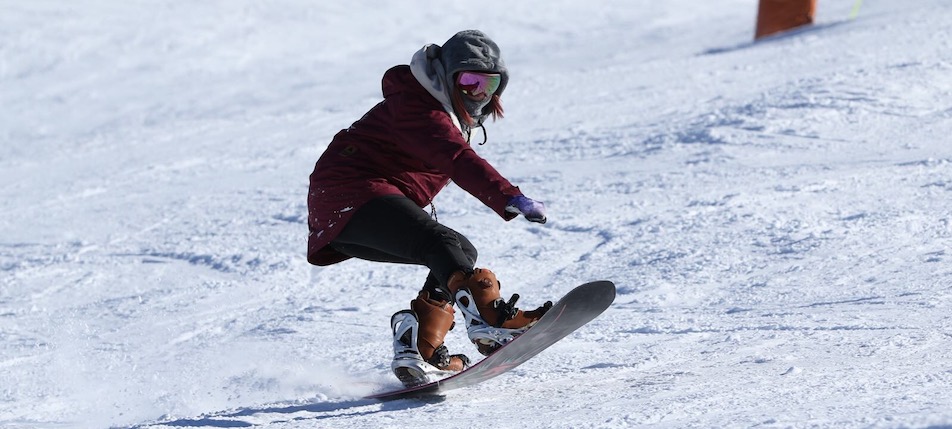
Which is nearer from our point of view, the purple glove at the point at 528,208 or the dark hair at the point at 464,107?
the purple glove at the point at 528,208

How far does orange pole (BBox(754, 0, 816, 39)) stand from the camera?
38.4ft

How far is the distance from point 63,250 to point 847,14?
9.37 meters

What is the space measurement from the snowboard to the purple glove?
0.29 m

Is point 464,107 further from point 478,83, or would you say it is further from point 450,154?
point 450,154

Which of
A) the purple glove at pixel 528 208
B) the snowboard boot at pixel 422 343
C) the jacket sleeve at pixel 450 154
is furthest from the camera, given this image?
the snowboard boot at pixel 422 343

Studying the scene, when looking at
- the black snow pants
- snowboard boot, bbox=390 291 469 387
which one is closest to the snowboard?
snowboard boot, bbox=390 291 469 387

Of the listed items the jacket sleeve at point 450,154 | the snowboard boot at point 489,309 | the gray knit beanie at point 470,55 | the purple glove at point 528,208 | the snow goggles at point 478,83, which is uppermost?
the gray knit beanie at point 470,55

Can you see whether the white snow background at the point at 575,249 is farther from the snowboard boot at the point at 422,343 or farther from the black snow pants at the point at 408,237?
the black snow pants at the point at 408,237

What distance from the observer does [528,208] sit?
2994mm

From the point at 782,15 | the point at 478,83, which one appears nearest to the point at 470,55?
the point at 478,83

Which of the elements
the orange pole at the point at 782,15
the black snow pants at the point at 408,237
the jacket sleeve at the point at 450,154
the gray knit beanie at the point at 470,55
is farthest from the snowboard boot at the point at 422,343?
the orange pole at the point at 782,15

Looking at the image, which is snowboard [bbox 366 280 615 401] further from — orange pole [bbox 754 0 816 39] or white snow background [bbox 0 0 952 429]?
orange pole [bbox 754 0 816 39]

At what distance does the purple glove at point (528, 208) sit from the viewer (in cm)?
299

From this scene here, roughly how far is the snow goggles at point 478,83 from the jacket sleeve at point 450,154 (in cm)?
10
